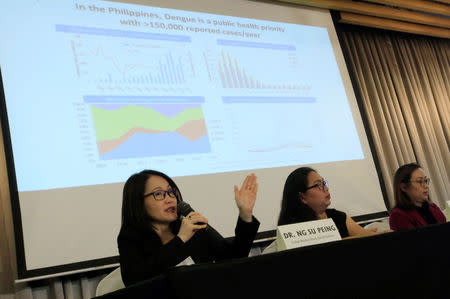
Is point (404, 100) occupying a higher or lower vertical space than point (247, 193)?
higher

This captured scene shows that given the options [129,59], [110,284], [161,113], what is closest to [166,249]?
[110,284]

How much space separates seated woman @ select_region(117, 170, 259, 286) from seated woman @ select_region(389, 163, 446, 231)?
1304 millimetres

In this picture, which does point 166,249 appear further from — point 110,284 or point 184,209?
point 110,284

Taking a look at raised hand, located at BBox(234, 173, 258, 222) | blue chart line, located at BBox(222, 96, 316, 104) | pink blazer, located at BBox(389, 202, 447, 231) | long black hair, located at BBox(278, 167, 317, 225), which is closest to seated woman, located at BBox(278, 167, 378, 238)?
long black hair, located at BBox(278, 167, 317, 225)

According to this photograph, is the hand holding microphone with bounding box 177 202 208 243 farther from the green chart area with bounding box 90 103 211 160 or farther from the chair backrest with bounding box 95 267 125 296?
the green chart area with bounding box 90 103 211 160

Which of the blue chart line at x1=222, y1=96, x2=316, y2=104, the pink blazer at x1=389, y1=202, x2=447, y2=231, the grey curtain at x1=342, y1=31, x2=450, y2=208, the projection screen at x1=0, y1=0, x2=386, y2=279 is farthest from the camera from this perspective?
the grey curtain at x1=342, y1=31, x2=450, y2=208

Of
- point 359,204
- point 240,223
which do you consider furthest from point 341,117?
point 240,223

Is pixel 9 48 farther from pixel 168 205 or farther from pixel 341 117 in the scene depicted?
pixel 341 117

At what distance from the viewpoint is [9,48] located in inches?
106

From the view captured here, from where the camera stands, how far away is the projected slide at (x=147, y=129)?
2834 millimetres

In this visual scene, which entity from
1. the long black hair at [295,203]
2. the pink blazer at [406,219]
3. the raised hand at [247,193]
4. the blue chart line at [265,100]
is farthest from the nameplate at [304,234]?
the blue chart line at [265,100]

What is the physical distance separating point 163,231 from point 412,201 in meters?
1.69

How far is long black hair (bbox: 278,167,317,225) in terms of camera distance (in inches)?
91.9

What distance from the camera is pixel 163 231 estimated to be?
1908mm
